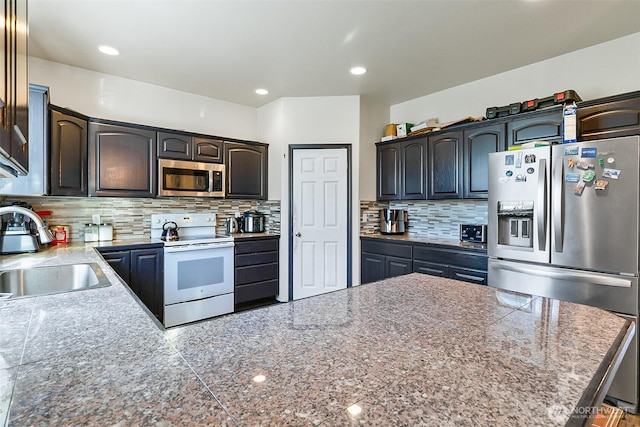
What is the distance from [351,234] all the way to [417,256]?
0.86 m

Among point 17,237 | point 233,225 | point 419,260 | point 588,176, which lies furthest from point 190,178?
point 588,176

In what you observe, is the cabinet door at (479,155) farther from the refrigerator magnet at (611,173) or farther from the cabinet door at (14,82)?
the cabinet door at (14,82)

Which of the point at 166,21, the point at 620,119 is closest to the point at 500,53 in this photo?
the point at 620,119

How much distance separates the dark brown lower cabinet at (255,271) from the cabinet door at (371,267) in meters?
1.05

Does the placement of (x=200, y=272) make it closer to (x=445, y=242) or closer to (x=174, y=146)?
(x=174, y=146)

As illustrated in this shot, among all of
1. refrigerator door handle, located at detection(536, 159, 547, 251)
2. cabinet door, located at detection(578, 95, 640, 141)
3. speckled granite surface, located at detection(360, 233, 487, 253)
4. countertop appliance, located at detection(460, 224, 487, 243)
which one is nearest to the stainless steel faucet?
speckled granite surface, located at detection(360, 233, 487, 253)

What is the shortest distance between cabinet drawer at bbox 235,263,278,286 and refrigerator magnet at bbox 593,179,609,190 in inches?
123

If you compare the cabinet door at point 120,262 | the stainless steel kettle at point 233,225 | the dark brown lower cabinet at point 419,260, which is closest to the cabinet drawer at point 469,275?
the dark brown lower cabinet at point 419,260

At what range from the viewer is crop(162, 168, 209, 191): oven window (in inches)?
138

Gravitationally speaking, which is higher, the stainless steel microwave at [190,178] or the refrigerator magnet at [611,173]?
the stainless steel microwave at [190,178]

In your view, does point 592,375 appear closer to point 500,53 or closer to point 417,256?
point 417,256

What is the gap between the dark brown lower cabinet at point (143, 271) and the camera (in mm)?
2947

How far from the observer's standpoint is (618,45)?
265 cm

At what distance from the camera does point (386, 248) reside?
3.63 metres
